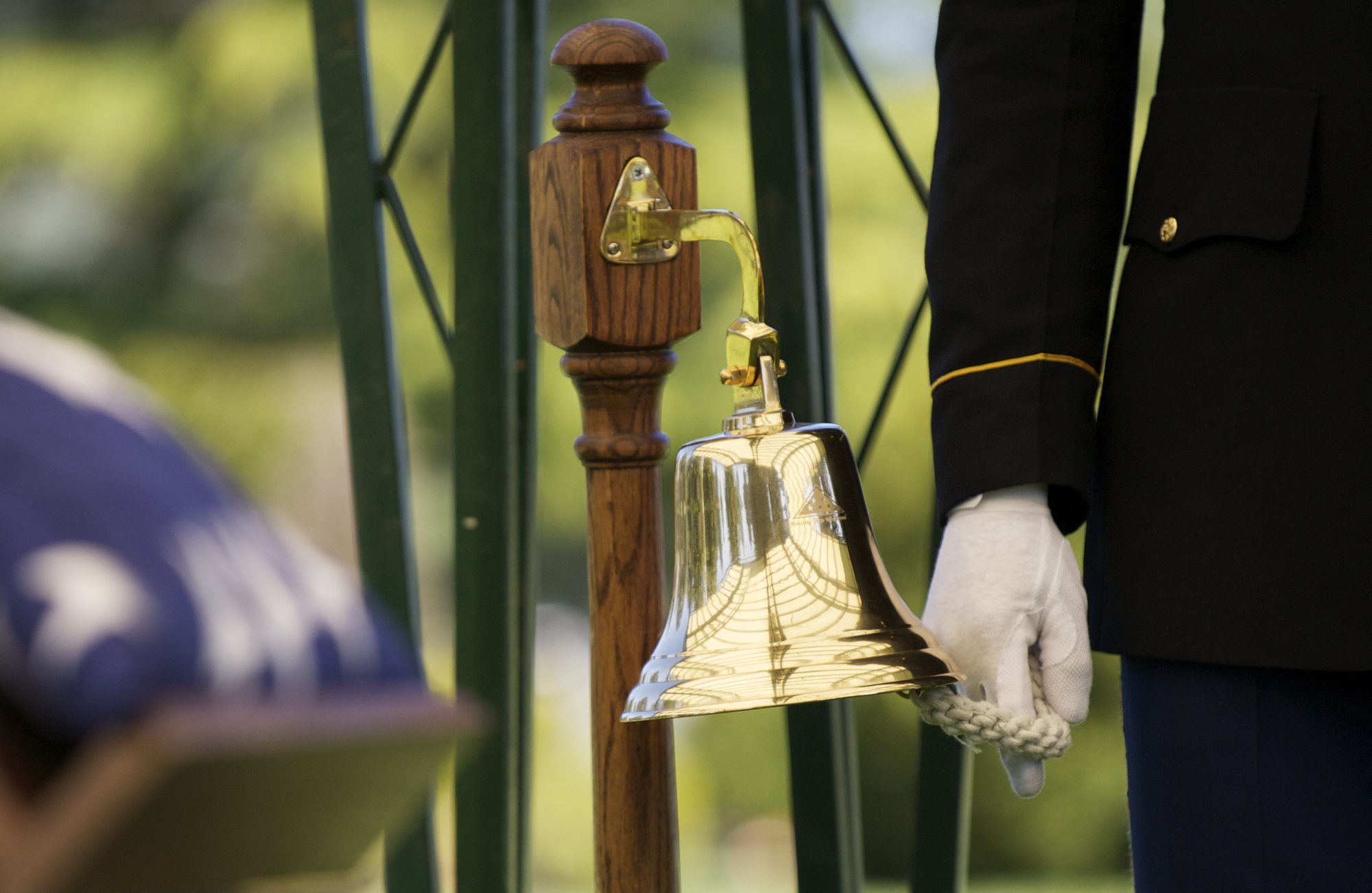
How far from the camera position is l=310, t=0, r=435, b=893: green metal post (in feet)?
6.20

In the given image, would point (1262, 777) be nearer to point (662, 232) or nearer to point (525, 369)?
point (662, 232)

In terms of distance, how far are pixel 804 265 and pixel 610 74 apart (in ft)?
2.43

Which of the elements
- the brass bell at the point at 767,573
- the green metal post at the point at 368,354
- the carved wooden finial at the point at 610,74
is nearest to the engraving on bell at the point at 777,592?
the brass bell at the point at 767,573

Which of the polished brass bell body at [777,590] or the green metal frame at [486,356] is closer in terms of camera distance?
the polished brass bell body at [777,590]

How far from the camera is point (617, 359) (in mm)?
1103

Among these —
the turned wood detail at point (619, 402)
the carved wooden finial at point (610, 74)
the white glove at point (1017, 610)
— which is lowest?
the white glove at point (1017, 610)

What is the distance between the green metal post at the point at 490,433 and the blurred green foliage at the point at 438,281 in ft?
11.2

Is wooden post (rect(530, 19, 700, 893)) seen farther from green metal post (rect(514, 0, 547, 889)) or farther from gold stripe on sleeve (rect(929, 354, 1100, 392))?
green metal post (rect(514, 0, 547, 889))

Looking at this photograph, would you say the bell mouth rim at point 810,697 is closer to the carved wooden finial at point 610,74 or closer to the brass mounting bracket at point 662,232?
the brass mounting bracket at point 662,232

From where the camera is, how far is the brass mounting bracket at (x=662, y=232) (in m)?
1.04

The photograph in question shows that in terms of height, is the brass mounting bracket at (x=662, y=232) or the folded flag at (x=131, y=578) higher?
the brass mounting bracket at (x=662, y=232)

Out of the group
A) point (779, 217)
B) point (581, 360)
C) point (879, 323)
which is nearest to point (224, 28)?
point (879, 323)

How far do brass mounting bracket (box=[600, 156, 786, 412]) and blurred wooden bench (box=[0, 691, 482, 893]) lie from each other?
693 millimetres

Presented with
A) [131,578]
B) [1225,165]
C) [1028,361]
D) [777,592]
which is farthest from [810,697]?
[131,578]
